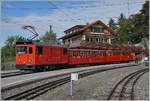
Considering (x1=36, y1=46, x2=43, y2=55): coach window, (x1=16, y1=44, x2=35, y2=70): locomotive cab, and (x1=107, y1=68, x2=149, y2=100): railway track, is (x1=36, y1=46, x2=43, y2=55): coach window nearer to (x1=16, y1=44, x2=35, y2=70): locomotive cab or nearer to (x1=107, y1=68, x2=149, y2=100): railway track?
(x1=16, y1=44, x2=35, y2=70): locomotive cab

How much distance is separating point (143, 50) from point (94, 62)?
2668 cm

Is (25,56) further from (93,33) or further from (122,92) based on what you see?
(93,33)

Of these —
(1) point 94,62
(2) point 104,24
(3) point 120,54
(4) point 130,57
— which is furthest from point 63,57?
(2) point 104,24

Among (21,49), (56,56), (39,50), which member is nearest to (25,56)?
(21,49)

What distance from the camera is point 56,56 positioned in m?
39.2

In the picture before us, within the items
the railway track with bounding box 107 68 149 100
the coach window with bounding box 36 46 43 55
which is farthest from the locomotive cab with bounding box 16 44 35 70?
the railway track with bounding box 107 68 149 100

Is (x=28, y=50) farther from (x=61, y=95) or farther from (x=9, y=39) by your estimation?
(x=9, y=39)

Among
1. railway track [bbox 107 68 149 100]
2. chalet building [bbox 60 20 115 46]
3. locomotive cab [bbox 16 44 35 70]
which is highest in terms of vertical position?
chalet building [bbox 60 20 115 46]

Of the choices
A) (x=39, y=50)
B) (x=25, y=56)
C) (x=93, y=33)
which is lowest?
(x=25, y=56)

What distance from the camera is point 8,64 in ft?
145

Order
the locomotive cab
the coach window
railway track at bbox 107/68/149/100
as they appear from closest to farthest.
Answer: railway track at bbox 107/68/149/100 → the locomotive cab → the coach window

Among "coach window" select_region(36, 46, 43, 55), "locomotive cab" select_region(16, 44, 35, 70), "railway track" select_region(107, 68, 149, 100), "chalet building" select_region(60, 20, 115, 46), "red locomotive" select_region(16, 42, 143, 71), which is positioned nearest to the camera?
"railway track" select_region(107, 68, 149, 100)

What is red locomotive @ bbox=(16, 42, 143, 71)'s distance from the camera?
113ft

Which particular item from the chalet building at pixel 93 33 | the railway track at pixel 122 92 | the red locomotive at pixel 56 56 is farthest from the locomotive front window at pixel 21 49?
the chalet building at pixel 93 33
